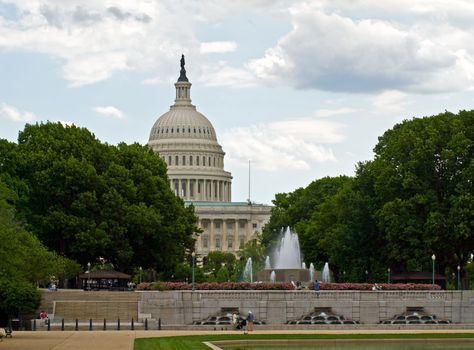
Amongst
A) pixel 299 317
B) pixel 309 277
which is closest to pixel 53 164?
pixel 309 277

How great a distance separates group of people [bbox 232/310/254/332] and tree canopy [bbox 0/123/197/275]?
84.7ft

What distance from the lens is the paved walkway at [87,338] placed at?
5672 centimetres

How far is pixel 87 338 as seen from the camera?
63188mm

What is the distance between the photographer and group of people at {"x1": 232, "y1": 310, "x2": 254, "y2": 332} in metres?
72.1

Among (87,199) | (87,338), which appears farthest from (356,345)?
(87,199)

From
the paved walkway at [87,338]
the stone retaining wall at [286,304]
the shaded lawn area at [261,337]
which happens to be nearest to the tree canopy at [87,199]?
the stone retaining wall at [286,304]

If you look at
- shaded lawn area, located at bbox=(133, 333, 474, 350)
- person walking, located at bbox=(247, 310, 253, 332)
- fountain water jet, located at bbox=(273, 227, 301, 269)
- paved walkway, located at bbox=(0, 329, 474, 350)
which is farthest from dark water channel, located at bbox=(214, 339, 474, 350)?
fountain water jet, located at bbox=(273, 227, 301, 269)

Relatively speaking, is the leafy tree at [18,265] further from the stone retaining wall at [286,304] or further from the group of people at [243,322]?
the group of people at [243,322]

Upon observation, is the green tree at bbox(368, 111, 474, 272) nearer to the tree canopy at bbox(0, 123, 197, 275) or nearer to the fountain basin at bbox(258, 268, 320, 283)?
the fountain basin at bbox(258, 268, 320, 283)

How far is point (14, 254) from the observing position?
63.2 m

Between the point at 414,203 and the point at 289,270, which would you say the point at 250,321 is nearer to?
the point at 289,270

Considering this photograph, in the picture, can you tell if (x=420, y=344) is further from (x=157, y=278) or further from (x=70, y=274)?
(x=157, y=278)

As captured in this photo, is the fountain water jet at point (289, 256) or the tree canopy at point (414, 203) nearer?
the tree canopy at point (414, 203)

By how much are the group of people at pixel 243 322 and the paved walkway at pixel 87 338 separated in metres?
0.91
